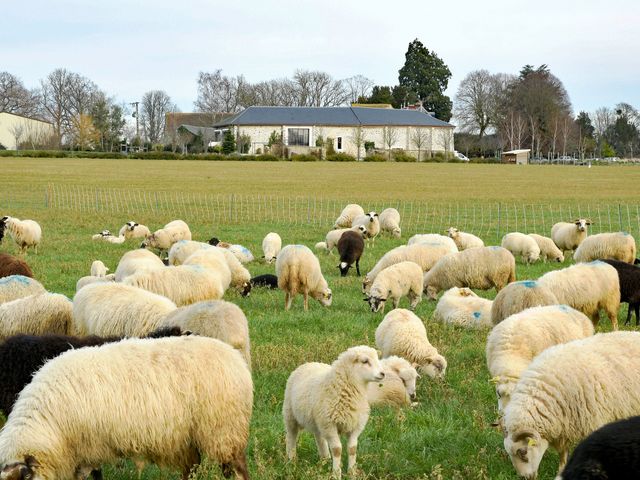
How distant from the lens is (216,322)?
23.5 ft

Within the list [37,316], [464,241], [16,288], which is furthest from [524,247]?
[37,316]

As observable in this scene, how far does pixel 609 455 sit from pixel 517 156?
110 m

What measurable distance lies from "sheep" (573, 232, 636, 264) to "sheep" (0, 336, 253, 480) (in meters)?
10.4

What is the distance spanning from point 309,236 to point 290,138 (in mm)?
80115

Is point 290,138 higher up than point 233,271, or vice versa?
point 290,138

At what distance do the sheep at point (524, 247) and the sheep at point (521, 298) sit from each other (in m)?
7.14

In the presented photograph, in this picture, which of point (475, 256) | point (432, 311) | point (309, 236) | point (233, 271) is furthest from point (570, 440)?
point (309, 236)

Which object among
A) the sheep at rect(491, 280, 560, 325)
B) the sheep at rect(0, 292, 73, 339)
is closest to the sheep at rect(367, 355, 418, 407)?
the sheep at rect(491, 280, 560, 325)

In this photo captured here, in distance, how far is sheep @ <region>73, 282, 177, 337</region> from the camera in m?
7.70

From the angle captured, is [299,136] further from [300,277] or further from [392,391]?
[392,391]

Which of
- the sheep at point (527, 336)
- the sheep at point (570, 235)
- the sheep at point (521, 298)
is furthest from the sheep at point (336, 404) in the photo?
the sheep at point (570, 235)

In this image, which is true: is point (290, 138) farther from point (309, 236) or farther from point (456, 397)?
point (456, 397)

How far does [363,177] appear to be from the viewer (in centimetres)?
5578

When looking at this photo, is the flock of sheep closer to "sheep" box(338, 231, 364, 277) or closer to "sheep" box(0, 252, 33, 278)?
"sheep" box(0, 252, 33, 278)
